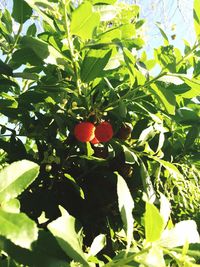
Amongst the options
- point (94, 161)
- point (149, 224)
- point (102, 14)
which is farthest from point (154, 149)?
point (149, 224)

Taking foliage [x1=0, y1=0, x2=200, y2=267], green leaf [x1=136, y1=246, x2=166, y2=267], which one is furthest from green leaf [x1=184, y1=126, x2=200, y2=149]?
green leaf [x1=136, y1=246, x2=166, y2=267]

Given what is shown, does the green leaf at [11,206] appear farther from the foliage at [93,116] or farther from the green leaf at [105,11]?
the green leaf at [105,11]

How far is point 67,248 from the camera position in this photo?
541 millimetres

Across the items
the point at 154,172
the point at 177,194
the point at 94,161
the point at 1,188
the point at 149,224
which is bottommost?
the point at 177,194

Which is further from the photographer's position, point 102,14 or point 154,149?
point 154,149

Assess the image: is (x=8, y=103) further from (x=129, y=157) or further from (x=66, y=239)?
(x=66, y=239)

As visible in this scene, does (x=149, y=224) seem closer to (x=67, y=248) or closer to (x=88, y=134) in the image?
(x=67, y=248)

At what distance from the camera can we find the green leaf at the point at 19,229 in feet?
1.59

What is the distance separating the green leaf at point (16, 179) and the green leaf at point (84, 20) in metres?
0.42

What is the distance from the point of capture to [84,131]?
986 millimetres

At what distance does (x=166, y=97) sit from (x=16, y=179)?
0.50 meters

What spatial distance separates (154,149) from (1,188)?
0.65 m

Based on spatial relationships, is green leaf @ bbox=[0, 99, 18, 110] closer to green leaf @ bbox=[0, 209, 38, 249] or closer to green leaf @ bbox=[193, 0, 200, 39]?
green leaf @ bbox=[193, 0, 200, 39]

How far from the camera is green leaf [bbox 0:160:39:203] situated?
1.94 feet
